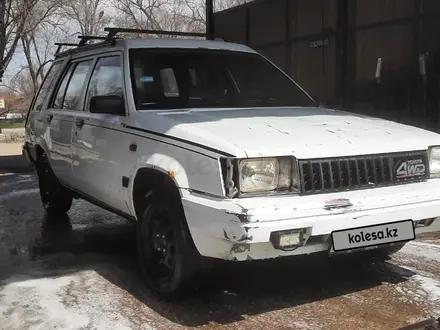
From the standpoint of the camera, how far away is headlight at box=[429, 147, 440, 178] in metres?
3.81

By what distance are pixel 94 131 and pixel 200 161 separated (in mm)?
1688

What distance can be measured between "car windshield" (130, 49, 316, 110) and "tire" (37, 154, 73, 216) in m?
2.36

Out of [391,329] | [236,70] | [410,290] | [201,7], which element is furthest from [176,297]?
[201,7]

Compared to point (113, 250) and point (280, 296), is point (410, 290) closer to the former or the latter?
point (280, 296)

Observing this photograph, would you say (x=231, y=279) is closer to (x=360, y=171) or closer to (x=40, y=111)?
(x=360, y=171)

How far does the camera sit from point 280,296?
4.02 m

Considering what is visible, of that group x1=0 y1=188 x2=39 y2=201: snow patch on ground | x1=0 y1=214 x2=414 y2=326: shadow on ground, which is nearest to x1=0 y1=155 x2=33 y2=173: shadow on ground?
x1=0 y1=188 x2=39 y2=201: snow patch on ground

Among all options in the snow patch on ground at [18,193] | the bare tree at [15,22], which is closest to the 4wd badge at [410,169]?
the snow patch on ground at [18,193]

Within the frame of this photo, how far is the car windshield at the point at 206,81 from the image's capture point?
4.41 meters

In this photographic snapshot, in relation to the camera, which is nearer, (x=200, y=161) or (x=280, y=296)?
(x=200, y=161)

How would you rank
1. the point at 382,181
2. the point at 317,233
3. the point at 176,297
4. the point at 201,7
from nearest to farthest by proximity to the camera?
the point at 317,233, the point at 382,181, the point at 176,297, the point at 201,7

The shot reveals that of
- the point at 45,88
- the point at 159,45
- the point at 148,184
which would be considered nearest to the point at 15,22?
the point at 45,88

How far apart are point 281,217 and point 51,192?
419 centimetres
